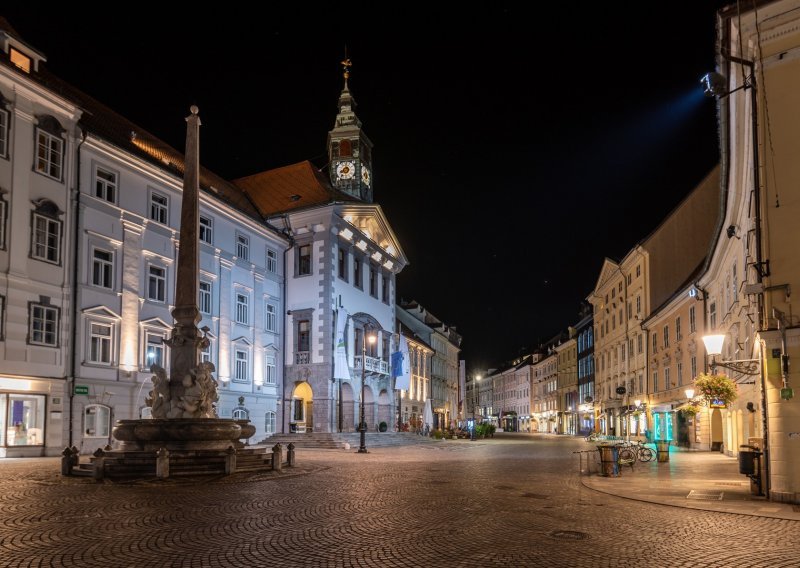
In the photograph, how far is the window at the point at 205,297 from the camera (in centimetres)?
3812

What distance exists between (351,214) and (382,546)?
39.4m

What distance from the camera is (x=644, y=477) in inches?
787

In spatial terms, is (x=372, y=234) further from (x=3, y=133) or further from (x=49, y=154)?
(x=3, y=133)

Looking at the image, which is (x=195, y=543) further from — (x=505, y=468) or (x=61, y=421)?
(x=61, y=421)

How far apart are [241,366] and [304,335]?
17.6ft

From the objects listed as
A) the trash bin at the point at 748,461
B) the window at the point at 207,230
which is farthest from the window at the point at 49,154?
the trash bin at the point at 748,461

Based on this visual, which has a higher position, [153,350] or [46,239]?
[46,239]

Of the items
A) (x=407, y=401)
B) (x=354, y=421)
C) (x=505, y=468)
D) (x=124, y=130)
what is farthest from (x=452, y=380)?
(x=505, y=468)

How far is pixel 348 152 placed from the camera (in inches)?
2112

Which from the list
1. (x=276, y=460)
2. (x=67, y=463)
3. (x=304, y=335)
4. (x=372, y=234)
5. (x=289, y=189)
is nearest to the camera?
(x=67, y=463)

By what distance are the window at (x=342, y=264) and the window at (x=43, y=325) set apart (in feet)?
69.8

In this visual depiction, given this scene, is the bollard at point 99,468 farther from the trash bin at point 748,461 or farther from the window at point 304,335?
the window at point 304,335

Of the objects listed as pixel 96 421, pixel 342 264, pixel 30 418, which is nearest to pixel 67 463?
pixel 30 418

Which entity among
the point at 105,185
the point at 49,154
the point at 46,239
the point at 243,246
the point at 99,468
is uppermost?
the point at 49,154
